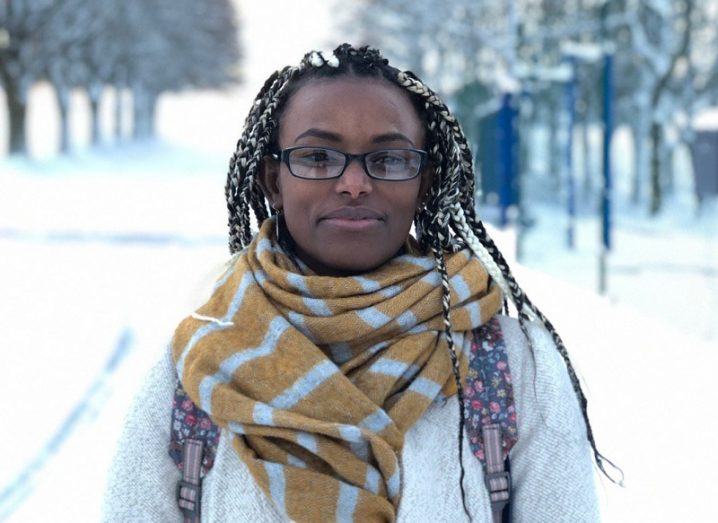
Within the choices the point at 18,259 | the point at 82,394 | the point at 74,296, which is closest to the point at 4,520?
the point at 82,394

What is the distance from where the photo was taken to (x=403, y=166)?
1.63m

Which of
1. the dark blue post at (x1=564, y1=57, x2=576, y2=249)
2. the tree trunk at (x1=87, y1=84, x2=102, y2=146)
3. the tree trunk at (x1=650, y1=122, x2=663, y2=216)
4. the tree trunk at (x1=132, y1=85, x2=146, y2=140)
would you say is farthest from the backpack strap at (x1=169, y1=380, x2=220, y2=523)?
the tree trunk at (x1=132, y1=85, x2=146, y2=140)

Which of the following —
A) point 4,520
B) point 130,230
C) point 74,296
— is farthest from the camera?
point 130,230

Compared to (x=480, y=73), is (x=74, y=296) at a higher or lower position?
lower

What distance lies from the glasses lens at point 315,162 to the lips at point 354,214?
0.23ft

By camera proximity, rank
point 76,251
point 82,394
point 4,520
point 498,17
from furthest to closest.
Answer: point 498,17
point 76,251
point 82,394
point 4,520

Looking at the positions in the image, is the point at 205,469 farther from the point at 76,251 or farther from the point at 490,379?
the point at 76,251

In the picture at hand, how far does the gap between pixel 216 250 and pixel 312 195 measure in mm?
12247

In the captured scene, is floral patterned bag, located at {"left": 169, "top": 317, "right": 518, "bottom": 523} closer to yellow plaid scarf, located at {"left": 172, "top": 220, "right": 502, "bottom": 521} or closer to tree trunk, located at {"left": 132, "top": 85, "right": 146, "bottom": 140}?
yellow plaid scarf, located at {"left": 172, "top": 220, "right": 502, "bottom": 521}

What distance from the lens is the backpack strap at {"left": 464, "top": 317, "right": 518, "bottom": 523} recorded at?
5.23ft

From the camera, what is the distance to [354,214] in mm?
1607

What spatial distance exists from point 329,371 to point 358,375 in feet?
0.22

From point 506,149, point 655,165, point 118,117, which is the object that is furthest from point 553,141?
point 506,149

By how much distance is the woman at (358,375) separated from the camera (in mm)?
1536
